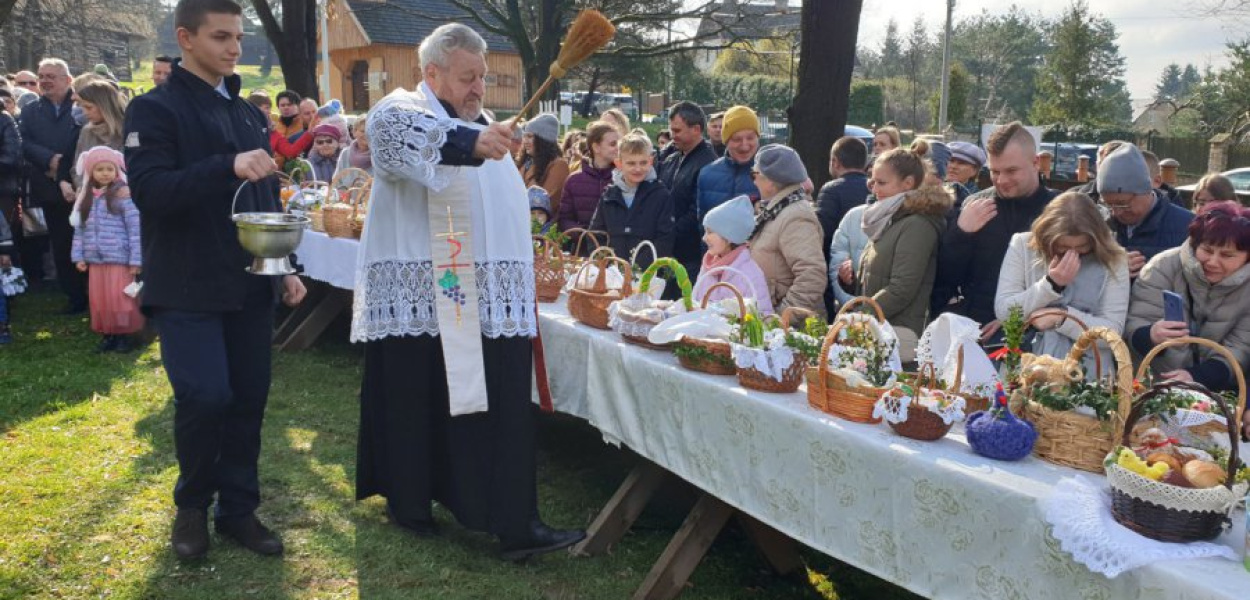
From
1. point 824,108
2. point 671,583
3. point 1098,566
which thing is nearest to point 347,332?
point 824,108

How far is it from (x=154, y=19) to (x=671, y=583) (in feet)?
170

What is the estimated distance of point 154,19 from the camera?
47.8 meters

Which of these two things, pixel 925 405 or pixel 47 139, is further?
pixel 47 139


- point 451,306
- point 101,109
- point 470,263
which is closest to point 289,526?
point 451,306

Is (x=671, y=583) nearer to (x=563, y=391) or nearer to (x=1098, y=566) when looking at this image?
(x=563, y=391)

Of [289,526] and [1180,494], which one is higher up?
[1180,494]

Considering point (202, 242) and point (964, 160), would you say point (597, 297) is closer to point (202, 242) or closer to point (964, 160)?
point (202, 242)

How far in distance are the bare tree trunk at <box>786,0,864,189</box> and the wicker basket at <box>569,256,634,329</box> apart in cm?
302

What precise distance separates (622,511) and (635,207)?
6.32 ft

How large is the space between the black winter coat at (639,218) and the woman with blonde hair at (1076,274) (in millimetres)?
2305

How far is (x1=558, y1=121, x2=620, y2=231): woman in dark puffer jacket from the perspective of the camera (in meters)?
6.10

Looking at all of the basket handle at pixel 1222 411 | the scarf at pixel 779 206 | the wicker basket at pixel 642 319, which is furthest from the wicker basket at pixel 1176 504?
the scarf at pixel 779 206

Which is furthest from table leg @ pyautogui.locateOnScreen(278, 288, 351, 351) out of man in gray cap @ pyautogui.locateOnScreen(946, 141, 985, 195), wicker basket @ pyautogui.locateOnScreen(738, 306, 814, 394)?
wicker basket @ pyautogui.locateOnScreen(738, 306, 814, 394)

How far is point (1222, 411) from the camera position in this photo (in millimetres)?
2301
